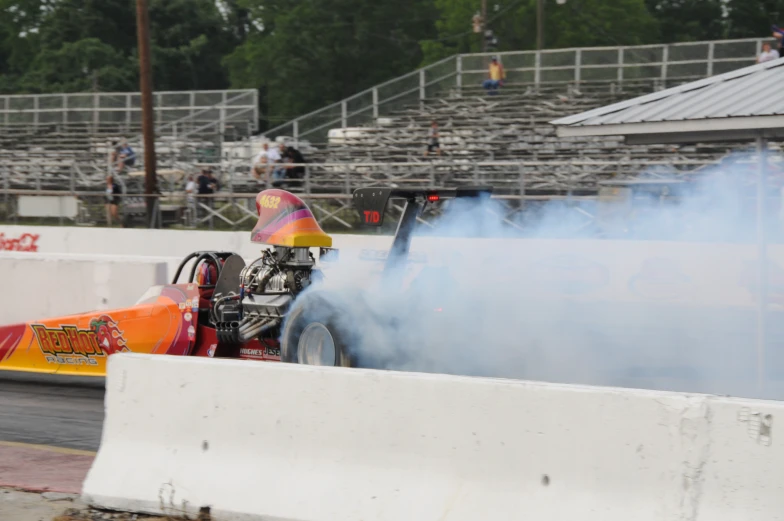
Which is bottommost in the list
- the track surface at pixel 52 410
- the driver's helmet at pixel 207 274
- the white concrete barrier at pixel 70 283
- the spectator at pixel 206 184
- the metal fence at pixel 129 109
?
the track surface at pixel 52 410

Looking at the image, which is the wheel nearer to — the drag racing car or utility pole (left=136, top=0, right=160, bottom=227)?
the drag racing car

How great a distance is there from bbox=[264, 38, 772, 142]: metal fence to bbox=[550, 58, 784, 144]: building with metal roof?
48.7 ft

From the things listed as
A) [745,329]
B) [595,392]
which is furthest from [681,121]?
[595,392]

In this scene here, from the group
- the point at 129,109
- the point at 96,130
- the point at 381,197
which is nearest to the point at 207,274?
the point at 381,197

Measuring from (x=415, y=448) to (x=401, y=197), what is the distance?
11.9 ft

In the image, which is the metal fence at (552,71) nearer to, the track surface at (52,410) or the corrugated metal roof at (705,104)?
the corrugated metal roof at (705,104)

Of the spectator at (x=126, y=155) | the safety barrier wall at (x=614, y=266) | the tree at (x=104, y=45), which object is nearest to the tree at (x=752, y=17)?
the tree at (x=104, y=45)

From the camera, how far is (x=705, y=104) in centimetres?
1160

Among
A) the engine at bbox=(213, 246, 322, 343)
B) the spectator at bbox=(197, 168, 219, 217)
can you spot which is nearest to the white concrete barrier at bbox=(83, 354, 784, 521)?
the engine at bbox=(213, 246, 322, 343)

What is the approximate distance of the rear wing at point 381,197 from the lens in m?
8.58

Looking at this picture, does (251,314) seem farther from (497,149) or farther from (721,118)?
(497,149)

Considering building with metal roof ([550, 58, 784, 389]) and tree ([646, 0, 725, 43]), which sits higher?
tree ([646, 0, 725, 43])

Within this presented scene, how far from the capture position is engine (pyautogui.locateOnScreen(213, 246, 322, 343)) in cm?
925

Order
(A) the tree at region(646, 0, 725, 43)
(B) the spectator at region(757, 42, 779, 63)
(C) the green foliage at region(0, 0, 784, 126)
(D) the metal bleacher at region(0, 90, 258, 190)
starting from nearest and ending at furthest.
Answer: (B) the spectator at region(757, 42, 779, 63) → (D) the metal bleacher at region(0, 90, 258, 190) → (C) the green foliage at region(0, 0, 784, 126) → (A) the tree at region(646, 0, 725, 43)
